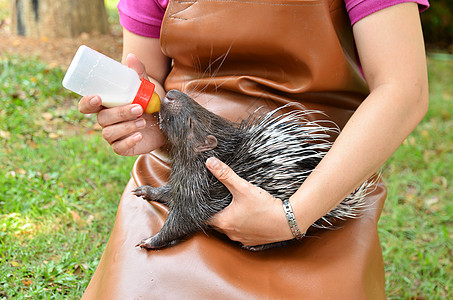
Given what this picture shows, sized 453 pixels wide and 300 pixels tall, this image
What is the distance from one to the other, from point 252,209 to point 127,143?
16.8 inches

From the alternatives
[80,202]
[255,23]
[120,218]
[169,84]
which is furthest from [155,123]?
[80,202]

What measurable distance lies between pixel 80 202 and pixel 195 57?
1216 millimetres

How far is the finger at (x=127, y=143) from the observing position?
1.30 m

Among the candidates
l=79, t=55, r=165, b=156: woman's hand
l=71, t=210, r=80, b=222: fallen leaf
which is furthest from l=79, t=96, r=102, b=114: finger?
l=71, t=210, r=80, b=222: fallen leaf

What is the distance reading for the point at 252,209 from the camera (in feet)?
3.87

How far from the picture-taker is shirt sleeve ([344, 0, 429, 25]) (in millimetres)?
1201

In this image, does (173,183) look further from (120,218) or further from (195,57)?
(195,57)

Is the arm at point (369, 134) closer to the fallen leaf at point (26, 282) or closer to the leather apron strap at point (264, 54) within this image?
the leather apron strap at point (264, 54)

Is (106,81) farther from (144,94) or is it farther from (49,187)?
(49,187)

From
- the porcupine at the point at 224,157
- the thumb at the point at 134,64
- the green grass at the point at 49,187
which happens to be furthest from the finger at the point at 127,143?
the green grass at the point at 49,187

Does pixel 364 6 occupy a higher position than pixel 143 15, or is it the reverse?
pixel 364 6

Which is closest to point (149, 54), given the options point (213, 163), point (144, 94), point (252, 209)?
point (144, 94)

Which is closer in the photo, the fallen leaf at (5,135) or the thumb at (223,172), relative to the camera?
the thumb at (223,172)

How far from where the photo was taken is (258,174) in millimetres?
1348
